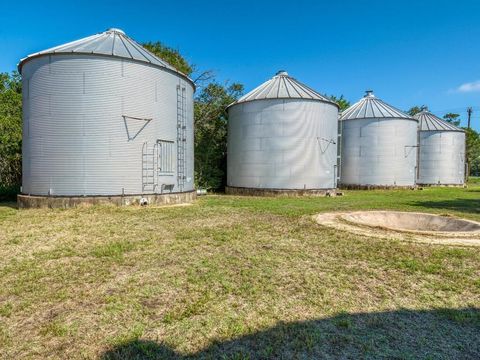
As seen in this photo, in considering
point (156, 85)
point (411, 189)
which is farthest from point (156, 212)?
point (411, 189)

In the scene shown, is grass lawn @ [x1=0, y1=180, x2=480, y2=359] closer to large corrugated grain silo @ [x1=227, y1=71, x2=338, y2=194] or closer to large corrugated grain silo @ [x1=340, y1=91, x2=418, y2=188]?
large corrugated grain silo @ [x1=227, y1=71, x2=338, y2=194]

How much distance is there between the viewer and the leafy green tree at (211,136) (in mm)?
24219

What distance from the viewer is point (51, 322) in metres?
4.05

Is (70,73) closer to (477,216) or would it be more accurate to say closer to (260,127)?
(260,127)

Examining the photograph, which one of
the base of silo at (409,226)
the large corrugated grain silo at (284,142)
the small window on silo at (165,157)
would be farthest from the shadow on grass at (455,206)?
the small window on silo at (165,157)

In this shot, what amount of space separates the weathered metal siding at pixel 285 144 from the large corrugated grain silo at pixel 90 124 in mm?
7675

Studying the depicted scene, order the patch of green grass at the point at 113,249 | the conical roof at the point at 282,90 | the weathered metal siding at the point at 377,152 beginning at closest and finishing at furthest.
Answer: the patch of green grass at the point at 113,249 < the conical roof at the point at 282,90 < the weathered metal siding at the point at 377,152

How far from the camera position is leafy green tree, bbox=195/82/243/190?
24.2m

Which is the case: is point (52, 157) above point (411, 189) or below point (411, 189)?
above

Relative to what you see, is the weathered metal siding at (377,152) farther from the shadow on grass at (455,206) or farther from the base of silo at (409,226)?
the base of silo at (409,226)

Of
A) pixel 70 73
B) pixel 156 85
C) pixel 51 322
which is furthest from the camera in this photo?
pixel 156 85

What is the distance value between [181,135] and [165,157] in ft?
5.64

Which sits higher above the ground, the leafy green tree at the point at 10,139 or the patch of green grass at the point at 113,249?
the leafy green tree at the point at 10,139

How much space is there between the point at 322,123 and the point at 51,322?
63.8 feet
